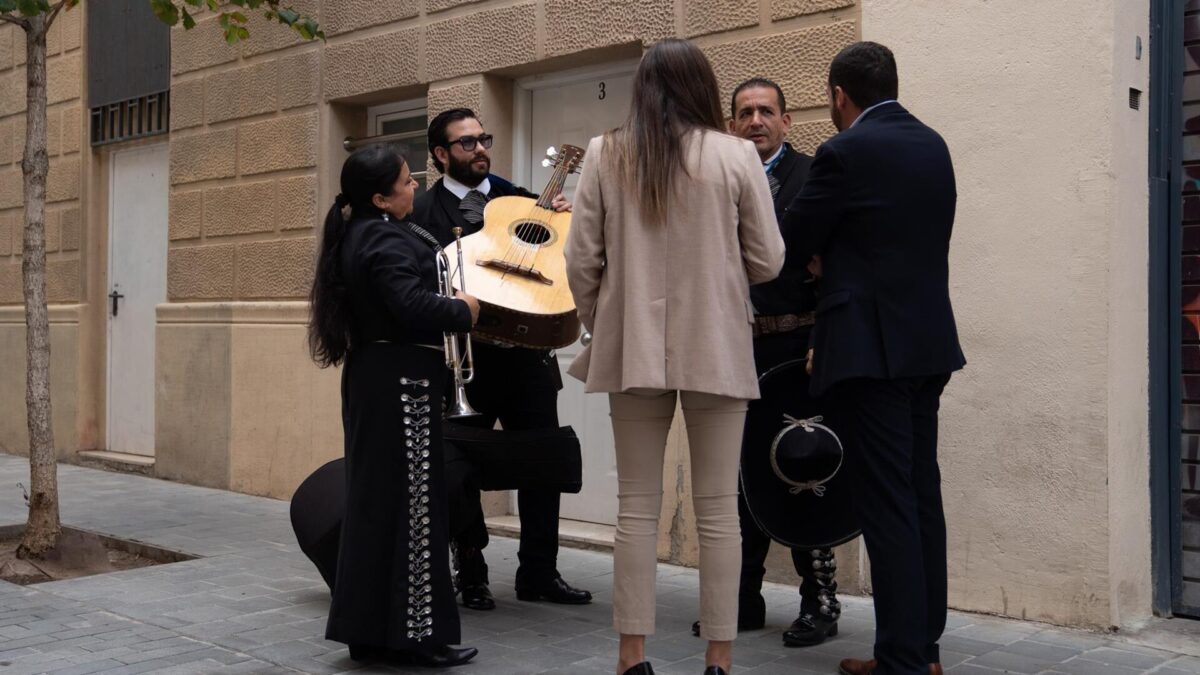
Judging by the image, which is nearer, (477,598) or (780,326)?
(780,326)

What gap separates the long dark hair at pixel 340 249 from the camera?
4.36 metres

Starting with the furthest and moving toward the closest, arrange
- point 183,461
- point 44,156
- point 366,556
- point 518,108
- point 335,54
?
point 183,461 < point 335,54 < point 518,108 < point 44,156 < point 366,556

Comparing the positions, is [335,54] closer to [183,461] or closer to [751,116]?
[183,461]

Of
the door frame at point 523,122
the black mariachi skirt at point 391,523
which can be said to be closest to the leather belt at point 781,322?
the black mariachi skirt at point 391,523

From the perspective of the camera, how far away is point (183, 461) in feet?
31.2

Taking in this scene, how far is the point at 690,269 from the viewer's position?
387 cm

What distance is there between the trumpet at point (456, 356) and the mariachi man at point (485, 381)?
1.47ft

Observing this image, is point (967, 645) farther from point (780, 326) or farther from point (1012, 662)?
point (780, 326)

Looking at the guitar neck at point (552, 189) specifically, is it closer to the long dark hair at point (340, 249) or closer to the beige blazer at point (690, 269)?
the long dark hair at point (340, 249)

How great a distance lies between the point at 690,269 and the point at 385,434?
1188mm

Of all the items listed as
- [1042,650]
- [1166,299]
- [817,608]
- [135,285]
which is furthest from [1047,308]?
[135,285]

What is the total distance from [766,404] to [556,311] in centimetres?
83

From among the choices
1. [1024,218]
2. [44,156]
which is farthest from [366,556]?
[44,156]

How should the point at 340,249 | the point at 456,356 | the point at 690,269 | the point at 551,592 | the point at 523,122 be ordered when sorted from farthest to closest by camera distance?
the point at 523,122, the point at 551,592, the point at 456,356, the point at 340,249, the point at 690,269
